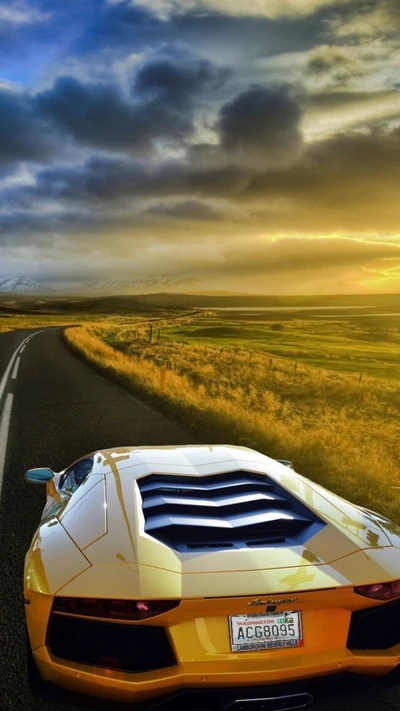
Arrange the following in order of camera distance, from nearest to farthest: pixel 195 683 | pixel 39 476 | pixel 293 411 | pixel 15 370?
pixel 195 683 → pixel 39 476 → pixel 293 411 → pixel 15 370

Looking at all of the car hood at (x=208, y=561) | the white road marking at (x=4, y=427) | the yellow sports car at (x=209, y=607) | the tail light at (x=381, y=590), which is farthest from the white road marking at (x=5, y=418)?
the tail light at (x=381, y=590)

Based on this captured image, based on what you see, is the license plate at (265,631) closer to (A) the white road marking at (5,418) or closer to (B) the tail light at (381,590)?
(B) the tail light at (381,590)

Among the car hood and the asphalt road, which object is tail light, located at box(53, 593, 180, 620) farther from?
the asphalt road

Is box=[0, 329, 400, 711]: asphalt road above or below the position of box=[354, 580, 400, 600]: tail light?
below

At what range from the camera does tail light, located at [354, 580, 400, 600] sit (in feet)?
7.74

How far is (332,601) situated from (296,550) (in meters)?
0.27

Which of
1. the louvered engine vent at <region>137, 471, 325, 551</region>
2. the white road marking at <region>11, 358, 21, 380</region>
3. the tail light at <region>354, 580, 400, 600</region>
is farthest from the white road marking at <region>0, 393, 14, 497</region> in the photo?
the tail light at <region>354, 580, 400, 600</region>

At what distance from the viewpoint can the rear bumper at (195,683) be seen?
85.4 inches

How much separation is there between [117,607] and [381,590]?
1184mm

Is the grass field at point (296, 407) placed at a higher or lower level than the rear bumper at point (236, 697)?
lower

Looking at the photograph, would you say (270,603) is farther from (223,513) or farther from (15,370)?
(15,370)

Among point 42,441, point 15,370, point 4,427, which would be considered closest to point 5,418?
point 4,427

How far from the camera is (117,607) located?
221 cm

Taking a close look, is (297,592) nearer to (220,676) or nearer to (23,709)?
(220,676)
